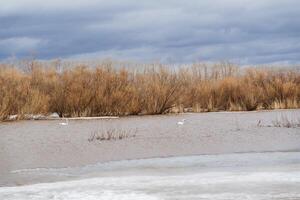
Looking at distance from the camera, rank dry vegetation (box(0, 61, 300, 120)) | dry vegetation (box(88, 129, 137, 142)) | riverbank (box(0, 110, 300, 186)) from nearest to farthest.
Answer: riverbank (box(0, 110, 300, 186))
dry vegetation (box(88, 129, 137, 142))
dry vegetation (box(0, 61, 300, 120))

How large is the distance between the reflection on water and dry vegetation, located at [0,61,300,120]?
11659 mm

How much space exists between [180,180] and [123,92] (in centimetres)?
1483

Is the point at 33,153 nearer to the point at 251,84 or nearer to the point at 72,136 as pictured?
the point at 72,136

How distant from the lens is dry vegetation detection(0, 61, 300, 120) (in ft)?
76.8

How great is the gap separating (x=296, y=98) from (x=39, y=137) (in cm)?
1528

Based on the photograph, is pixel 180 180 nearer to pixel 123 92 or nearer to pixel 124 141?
pixel 124 141

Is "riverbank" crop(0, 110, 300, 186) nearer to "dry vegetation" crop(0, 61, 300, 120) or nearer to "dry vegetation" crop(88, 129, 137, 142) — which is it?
"dry vegetation" crop(88, 129, 137, 142)

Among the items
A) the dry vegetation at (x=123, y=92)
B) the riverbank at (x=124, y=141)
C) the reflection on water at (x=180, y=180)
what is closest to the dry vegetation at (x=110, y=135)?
the riverbank at (x=124, y=141)

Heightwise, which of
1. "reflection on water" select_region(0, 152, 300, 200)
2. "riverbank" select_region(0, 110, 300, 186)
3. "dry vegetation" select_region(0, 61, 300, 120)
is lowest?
"reflection on water" select_region(0, 152, 300, 200)

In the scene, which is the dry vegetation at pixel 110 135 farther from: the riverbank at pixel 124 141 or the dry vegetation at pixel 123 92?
the dry vegetation at pixel 123 92

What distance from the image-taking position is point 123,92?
24.2 metres

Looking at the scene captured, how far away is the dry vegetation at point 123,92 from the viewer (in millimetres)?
23406

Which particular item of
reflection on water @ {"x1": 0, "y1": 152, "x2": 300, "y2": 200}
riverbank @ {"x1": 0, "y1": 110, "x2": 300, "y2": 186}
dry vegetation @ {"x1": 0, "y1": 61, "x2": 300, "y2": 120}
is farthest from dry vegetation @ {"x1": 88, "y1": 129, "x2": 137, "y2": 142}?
dry vegetation @ {"x1": 0, "y1": 61, "x2": 300, "y2": 120}

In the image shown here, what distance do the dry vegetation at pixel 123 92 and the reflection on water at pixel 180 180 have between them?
11.7m
